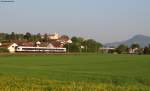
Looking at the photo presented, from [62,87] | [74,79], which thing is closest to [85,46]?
[74,79]

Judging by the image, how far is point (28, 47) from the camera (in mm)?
173250

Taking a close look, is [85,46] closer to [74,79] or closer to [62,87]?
[74,79]

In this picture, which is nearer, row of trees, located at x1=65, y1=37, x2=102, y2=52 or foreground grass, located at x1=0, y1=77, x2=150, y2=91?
foreground grass, located at x1=0, y1=77, x2=150, y2=91

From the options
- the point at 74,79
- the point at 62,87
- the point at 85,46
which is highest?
the point at 85,46

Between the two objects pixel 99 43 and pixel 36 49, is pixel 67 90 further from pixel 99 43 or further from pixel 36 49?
pixel 99 43

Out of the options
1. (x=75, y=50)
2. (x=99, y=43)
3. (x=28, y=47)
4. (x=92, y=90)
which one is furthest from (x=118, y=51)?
(x=92, y=90)

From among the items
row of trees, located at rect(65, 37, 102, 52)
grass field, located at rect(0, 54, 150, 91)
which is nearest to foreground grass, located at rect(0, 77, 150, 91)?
grass field, located at rect(0, 54, 150, 91)

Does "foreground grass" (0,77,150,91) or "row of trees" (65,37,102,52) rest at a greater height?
"row of trees" (65,37,102,52)

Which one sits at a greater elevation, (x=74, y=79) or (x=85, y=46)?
(x=85, y=46)

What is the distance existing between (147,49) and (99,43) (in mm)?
27115

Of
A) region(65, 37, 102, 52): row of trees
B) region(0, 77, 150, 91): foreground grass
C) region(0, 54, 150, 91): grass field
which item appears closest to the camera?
region(0, 77, 150, 91): foreground grass

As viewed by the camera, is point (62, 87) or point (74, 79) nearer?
point (62, 87)

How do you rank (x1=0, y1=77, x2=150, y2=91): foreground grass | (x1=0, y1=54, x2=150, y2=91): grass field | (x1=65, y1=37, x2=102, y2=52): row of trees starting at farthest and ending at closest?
(x1=65, y1=37, x2=102, y2=52): row of trees → (x1=0, y1=54, x2=150, y2=91): grass field → (x1=0, y1=77, x2=150, y2=91): foreground grass

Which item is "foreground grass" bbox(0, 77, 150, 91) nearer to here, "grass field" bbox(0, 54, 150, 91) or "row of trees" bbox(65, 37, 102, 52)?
"grass field" bbox(0, 54, 150, 91)
